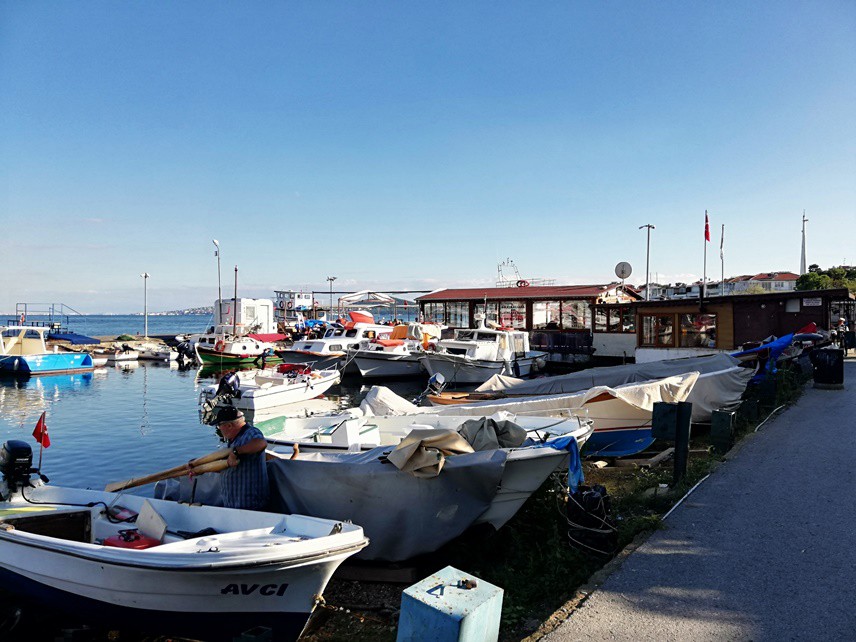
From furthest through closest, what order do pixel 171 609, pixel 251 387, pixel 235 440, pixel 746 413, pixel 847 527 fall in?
pixel 251 387 → pixel 746 413 → pixel 235 440 → pixel 847 527 → pixel 171 609

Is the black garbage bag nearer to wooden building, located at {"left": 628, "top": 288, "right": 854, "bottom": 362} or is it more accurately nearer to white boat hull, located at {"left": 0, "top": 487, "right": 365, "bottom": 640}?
white boat hull, located at {"left": 0, "top": 487, "right": 365, "bottom": 640}

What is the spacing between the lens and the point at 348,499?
720 centimetres

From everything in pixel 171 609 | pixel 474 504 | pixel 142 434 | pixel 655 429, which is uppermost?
pixel 655 429

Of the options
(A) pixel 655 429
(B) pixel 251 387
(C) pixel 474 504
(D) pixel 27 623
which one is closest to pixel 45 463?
(B) pixel 251 387

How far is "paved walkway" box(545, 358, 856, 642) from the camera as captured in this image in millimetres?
4504

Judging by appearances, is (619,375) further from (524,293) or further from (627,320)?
(524,293)

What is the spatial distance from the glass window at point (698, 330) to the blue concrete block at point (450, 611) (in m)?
22.6

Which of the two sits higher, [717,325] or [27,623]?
[717,325]

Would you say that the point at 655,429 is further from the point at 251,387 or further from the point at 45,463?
the point at 251,387

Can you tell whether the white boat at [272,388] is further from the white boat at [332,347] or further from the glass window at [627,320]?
the glass window at [627,320]

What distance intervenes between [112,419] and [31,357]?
51.7 ft

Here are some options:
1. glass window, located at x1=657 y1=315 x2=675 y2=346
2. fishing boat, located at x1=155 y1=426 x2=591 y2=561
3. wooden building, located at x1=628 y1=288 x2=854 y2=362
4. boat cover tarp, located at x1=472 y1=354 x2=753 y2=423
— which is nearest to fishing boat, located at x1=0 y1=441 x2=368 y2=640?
fishing boat, located at x1=155 y1=426 x2=591 y2=561

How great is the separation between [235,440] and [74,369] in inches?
1340

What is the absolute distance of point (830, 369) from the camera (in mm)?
16188
